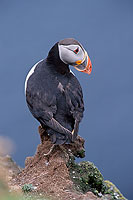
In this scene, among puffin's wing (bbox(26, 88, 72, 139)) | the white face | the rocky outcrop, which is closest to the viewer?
the rocky outcrop

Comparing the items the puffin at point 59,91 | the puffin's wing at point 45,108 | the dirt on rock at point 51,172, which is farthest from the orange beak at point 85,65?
the dirt on rock at point 51,172

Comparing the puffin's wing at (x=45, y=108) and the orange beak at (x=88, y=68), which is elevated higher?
the orange beak at (x=88, y=68)

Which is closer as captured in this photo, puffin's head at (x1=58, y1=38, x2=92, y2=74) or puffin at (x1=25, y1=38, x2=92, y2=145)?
puffin at (x1=25, y1=38, x2=92, y2=145)

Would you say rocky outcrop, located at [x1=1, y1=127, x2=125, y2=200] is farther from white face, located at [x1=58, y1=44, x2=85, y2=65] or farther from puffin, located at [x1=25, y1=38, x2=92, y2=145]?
white face, located at [x1=58, y1=44, x2=85, y2=65]

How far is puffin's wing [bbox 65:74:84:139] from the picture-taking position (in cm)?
696

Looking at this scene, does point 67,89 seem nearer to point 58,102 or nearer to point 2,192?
point 58,102

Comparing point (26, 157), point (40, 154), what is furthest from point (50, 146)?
point (26, 157)

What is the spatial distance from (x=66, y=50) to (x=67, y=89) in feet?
2.45

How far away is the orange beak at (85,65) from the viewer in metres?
7.23

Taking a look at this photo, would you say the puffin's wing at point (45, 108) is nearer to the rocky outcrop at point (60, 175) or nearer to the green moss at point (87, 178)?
the rocky outcrop at point (60, 175)

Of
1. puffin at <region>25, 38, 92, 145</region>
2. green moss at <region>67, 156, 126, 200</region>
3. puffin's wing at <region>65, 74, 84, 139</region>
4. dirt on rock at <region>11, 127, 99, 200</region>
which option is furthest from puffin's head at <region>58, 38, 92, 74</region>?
green moss at <region>67, 156, 126, 200</region>

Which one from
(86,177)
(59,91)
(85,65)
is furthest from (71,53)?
(86,177)

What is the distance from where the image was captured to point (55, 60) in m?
7.36

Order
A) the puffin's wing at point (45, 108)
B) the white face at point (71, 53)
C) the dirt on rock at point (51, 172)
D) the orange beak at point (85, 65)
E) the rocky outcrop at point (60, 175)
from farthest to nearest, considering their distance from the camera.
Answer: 1. the orange beak at point (85, 65)
2. the white face at point (71, 53)
3. the puffin's wing at point (45, 108)
4. the rocky outcrop at point (60, 175)
5. the dirt on rock at point (51, 172)
